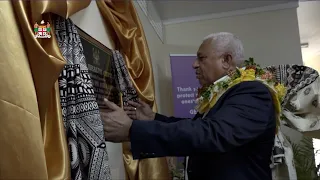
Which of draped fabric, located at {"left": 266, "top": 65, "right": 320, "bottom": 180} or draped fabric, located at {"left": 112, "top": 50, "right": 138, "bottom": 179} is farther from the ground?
draped fabric, located at {"left": 112, "top": 50, "right": 138, "bottom": 179}

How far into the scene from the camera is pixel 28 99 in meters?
0.77

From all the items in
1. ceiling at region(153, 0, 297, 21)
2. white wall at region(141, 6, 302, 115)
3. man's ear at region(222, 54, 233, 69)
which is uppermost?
ceiling at region(153, 0, 297, 21)

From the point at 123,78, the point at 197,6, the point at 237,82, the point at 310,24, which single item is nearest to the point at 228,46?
the point at 237,82

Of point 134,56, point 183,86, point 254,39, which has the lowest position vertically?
point 183,86

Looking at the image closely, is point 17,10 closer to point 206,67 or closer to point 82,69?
point 82,69

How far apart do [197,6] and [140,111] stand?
6.35 ft

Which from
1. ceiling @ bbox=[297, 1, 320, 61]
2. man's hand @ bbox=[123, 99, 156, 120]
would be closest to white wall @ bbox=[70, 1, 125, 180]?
man's hand @ bbox=[123, 99, 156, 120]

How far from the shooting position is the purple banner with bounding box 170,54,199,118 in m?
3.02

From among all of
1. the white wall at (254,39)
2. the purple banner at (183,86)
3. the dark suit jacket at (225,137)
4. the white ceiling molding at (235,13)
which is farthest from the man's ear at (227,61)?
the white ceiling molding at (235,13)

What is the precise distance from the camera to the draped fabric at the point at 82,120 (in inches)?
41.0

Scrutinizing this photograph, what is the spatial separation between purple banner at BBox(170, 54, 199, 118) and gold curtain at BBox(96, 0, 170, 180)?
107 centimetres

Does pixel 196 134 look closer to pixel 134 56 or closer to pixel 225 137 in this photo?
pixel 225 137

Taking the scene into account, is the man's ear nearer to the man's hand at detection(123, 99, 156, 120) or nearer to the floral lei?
the floral lei

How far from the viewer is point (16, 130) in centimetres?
71
